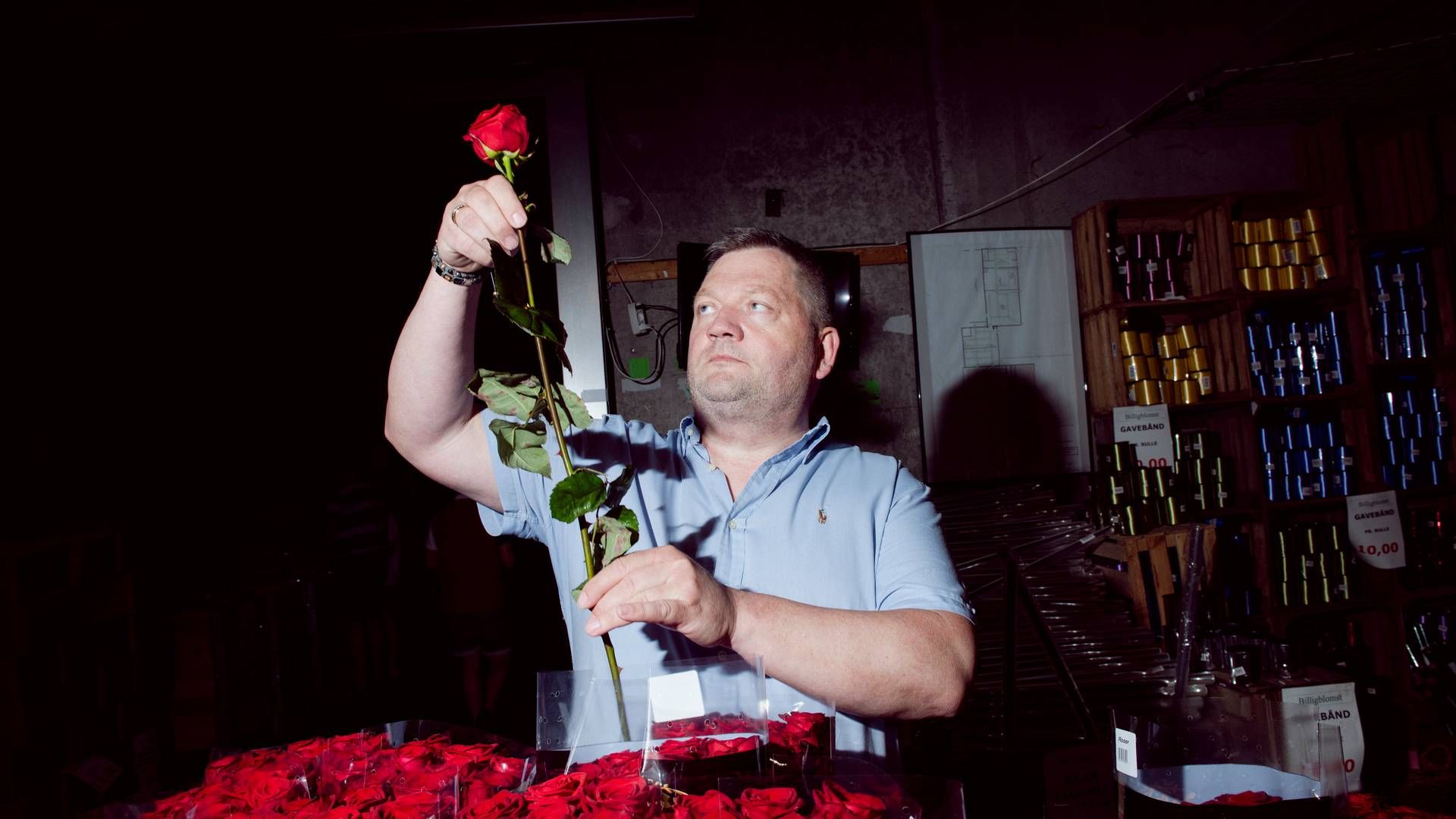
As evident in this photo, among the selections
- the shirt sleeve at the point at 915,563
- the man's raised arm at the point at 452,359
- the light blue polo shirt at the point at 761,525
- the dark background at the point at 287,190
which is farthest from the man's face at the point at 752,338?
the dark background at the point at 287,190

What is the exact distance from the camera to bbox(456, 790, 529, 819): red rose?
0.62m

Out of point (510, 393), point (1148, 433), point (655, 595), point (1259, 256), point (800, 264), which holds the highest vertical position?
point (1259, 256)

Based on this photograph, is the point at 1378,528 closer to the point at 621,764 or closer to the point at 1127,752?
the point at 1127,752

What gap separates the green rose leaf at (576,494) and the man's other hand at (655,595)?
86mm

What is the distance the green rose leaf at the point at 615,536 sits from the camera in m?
0.76

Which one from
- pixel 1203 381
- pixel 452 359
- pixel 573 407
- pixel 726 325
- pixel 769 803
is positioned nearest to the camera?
pixel 769 803

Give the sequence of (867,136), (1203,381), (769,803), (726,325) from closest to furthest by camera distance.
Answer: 1. (769,803)
2. (726,325)
3. (1203,381)
4. (867,136)

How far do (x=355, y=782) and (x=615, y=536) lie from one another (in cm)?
35

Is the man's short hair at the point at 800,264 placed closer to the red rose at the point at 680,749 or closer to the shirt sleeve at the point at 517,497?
the shirt sleeve at the point at 517,497

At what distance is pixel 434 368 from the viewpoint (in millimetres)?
1220

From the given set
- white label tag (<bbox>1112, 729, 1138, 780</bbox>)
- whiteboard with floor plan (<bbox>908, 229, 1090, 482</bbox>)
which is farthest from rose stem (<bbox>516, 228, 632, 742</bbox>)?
whiteboard with floor plan (<bbox>908, 229, 1090, 482</bbox>)

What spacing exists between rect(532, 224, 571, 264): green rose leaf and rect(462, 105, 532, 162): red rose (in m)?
0.08

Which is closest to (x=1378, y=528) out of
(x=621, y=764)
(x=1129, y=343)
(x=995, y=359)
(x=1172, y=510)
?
(x=1172, y=510)

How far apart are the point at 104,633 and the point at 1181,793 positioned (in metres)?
3.47
